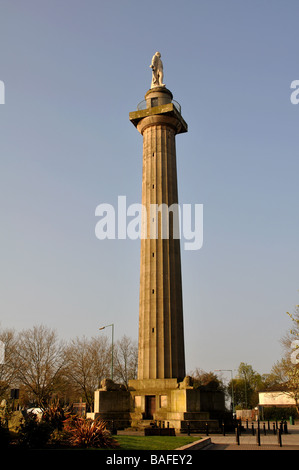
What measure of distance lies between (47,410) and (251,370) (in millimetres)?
111456

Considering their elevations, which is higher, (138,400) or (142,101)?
(142,101)

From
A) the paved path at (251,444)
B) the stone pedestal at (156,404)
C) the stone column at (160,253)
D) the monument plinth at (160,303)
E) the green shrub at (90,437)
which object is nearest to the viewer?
the green shrub at (90,437)

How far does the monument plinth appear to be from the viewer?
111ft

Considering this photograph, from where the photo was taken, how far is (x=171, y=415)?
108 ft

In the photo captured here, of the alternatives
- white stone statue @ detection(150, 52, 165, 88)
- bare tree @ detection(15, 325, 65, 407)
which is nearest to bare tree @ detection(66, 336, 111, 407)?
bare tree @ detection(15, 325, 65, 407)

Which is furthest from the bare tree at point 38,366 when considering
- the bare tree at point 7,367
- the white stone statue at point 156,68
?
the white stone statue at point 156,68

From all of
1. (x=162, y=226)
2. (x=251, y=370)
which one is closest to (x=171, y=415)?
(x=162, y=226)

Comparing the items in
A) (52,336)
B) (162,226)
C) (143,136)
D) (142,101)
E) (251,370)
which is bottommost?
(251,370)

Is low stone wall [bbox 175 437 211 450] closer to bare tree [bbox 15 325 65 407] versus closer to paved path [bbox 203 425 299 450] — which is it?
paved path [bbox 203 425 299 450]

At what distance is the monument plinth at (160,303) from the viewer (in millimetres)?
33781

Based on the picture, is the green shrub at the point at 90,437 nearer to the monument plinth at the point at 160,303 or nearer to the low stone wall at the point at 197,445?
the low stone wall at the point at 197,445

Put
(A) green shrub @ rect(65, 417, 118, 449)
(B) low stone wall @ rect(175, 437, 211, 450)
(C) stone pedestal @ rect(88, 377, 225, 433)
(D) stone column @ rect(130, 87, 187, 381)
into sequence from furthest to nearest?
(D) stone column @ rect(130, 87, 187, 381), (C) stone pedestal @ rect(88, 377, 225, 433), (B) low stone wall @ rect(175, 437, 211, 450), (A) green shrub @ rect(65, 417, 118, 449)

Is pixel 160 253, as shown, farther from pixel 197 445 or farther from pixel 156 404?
pixel 197 445
